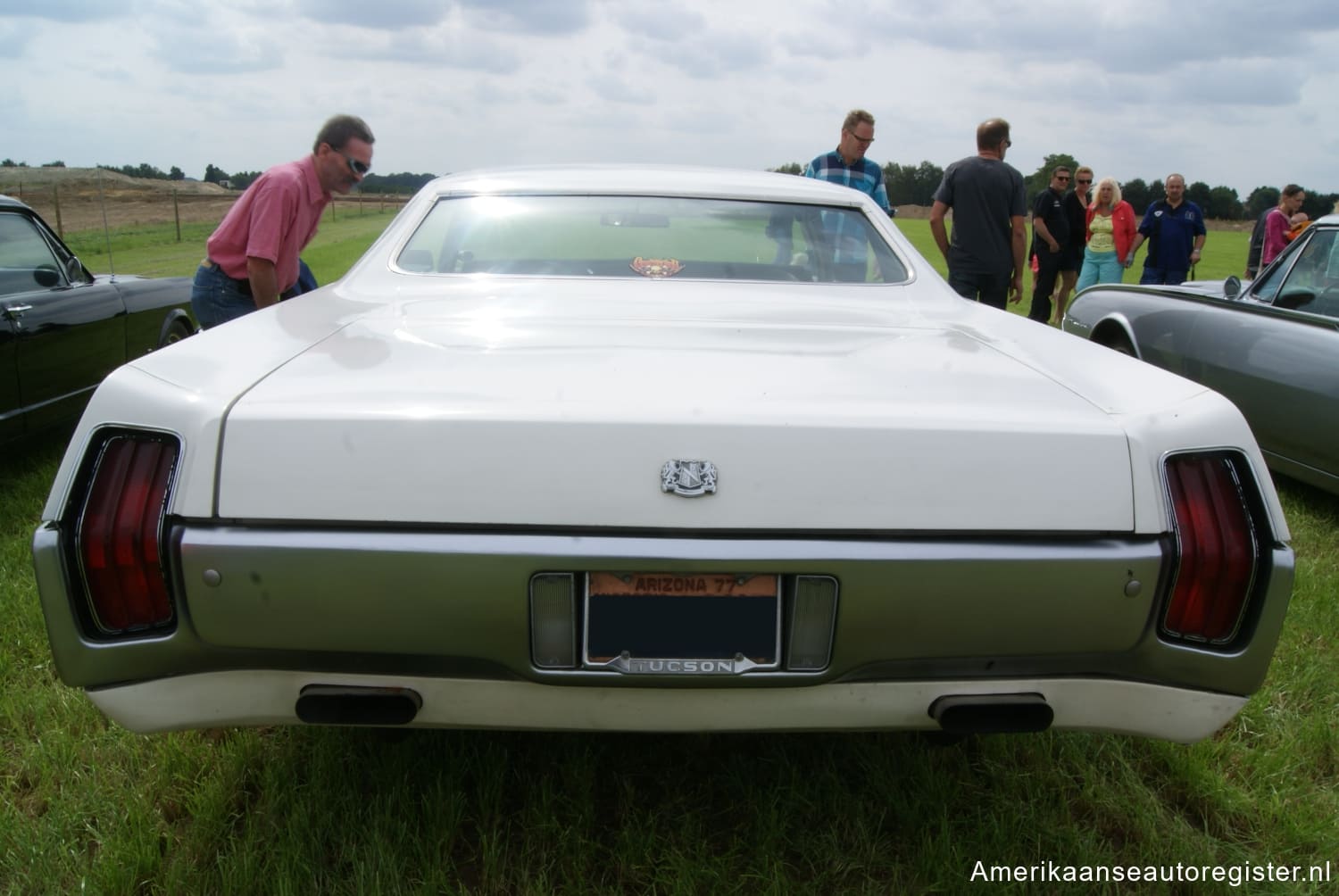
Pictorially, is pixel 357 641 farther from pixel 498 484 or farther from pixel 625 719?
pixel 625 719

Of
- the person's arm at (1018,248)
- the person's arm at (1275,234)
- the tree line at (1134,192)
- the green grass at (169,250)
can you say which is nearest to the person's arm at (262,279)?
the person's arm at (1018,248)

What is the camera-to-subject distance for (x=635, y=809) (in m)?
2.15

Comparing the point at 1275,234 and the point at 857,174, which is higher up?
the point at 857,174

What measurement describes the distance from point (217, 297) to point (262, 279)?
447 millimetres

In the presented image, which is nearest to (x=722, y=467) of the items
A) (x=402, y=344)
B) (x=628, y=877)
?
(x=402, y=344)

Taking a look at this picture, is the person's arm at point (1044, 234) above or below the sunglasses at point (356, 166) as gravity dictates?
below

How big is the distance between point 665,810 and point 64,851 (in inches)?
48.2

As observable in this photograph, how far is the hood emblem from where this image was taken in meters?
1.54

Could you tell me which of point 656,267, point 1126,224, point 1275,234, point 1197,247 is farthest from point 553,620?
point 1275,234

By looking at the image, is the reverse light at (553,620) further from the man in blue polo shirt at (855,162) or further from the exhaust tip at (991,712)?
the man in blue polo shirt at (855,162)

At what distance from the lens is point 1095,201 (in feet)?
30.7

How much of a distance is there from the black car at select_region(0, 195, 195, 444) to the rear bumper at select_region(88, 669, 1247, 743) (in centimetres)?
351

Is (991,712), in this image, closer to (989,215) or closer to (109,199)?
(989,215)

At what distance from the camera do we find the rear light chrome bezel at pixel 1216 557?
164 cm
